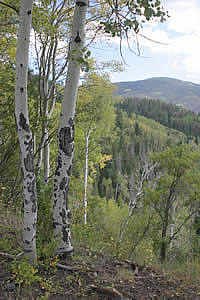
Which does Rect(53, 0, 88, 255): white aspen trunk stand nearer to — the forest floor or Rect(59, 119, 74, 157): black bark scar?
Rect(59, 119, 74, 157): black bark scar

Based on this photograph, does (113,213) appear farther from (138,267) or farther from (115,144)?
(115,144)

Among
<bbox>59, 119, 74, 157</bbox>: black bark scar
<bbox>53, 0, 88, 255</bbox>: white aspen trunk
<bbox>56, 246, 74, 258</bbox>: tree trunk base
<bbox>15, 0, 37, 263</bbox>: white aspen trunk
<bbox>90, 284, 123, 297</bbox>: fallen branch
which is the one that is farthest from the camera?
<bbox>56, 246, 74, 258</bbox>: tree trunk base

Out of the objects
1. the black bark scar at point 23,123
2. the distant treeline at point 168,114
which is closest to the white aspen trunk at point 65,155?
the black bark scar at point 23,123

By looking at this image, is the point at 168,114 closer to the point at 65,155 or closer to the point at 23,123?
the point at 65,155

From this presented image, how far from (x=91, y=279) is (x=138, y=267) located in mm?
1249

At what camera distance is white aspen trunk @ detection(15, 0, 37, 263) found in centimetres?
286

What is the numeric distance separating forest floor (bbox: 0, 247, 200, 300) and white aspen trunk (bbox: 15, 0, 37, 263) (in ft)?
1.24

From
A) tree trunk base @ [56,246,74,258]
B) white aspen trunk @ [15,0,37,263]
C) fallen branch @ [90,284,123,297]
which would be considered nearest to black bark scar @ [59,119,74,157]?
white aspen trunk @ [15,0,37,263]

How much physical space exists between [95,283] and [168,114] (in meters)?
134

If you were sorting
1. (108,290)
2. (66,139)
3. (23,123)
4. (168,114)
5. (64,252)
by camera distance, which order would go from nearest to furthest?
1. (23,123)
2. (108,290)
3. (66,139)
4. (64,252)
5. (168,114)

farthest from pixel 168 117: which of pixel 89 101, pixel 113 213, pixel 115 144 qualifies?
pixel 89 101

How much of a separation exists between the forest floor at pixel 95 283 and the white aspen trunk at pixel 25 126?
0.38 m

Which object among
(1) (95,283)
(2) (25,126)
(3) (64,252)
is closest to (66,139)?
(2) (25,126)

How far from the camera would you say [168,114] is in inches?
5128
